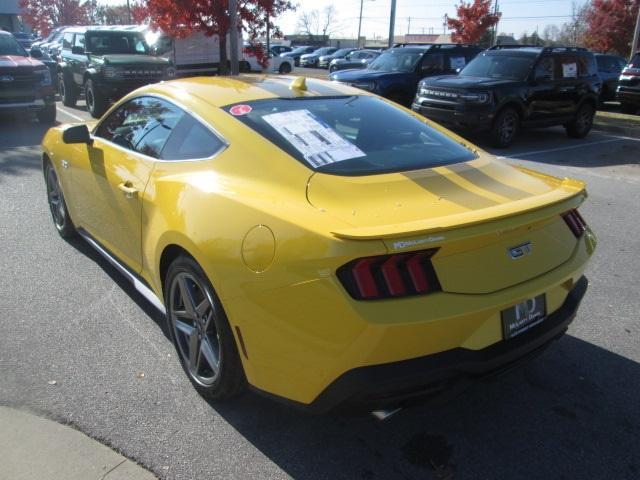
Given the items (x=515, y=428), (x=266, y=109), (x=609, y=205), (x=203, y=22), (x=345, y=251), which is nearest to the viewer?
(x=345, y=251)

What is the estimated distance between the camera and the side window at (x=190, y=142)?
3.00 meters

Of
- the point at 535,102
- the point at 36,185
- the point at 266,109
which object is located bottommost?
the point at 36,185

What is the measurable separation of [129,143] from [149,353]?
137 centimetres

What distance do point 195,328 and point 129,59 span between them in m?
11.3

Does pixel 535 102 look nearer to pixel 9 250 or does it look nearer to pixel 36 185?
pixel 36 185

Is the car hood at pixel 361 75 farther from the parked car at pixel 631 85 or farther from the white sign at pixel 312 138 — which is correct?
the white sign at pixel 312 138

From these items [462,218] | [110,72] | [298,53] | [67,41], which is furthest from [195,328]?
[298,53]

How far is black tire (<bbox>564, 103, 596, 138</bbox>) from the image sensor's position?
1197 centimetres

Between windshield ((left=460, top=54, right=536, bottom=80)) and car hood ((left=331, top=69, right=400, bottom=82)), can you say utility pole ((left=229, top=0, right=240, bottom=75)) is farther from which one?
windshield ((left=460, top=54, right=536, bottom=80))

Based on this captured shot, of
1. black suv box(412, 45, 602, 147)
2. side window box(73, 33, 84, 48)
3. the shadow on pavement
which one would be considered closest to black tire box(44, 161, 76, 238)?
the shadow on pavement

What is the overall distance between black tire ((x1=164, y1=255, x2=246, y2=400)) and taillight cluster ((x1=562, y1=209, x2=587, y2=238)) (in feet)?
5.61

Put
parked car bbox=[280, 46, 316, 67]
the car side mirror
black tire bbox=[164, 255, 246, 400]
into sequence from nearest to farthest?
1. black tire bbox=[164, 255, 246, 400]
2. the car side mirror
3. parked car bbox=[280, 46, 316, 67]

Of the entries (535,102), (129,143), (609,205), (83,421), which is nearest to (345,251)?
(83,421)

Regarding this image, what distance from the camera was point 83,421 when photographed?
278cm
